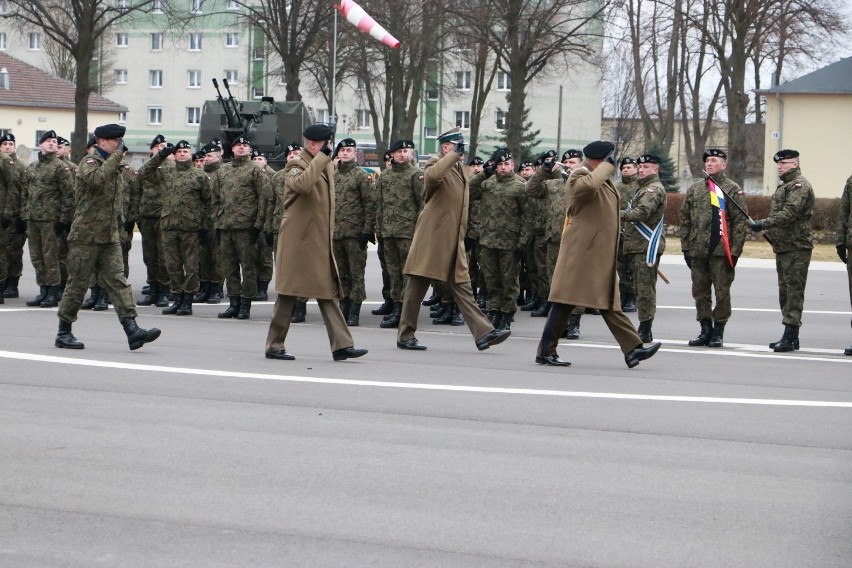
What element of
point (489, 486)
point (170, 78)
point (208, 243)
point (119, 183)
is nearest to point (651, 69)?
point (170, 78)

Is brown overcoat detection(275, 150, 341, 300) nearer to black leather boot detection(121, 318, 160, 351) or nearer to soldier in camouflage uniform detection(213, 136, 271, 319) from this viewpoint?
black leather boot detection(121, 318, 160, 351)

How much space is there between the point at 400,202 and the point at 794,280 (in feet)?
14.3

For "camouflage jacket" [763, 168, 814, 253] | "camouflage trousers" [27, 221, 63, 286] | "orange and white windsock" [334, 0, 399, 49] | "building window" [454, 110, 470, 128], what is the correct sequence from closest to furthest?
"camouflage jacket" [763, 168, 814, 253], "camouflage trousers" [27, 221, 63, 286], "orange and white windsock" [334, 0, 399, 49], "building window" [454, 110, 470, 128]

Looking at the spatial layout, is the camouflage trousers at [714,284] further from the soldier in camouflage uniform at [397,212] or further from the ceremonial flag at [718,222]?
the soldier in camouflage uniform at [397,212]

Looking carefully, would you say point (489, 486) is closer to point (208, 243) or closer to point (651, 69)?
point (208, 243)

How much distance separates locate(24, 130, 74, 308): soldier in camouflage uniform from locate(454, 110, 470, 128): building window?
230 feet

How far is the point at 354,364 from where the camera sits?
11617 millimetres

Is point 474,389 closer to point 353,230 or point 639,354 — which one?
point 639,354

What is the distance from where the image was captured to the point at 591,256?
11.6 meters

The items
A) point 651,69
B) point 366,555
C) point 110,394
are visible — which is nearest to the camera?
point 366,555

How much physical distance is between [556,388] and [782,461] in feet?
9.32

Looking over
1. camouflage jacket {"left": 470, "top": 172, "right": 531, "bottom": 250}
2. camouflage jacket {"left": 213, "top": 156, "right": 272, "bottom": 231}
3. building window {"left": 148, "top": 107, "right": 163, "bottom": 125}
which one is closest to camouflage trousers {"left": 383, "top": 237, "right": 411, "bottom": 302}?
camouflage jacket {"left": 470, "top": 172, "right": 531, "bottom": 250}

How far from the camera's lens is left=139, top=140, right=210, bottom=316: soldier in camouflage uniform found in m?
15.8

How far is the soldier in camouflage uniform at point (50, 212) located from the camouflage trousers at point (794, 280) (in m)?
8.39
